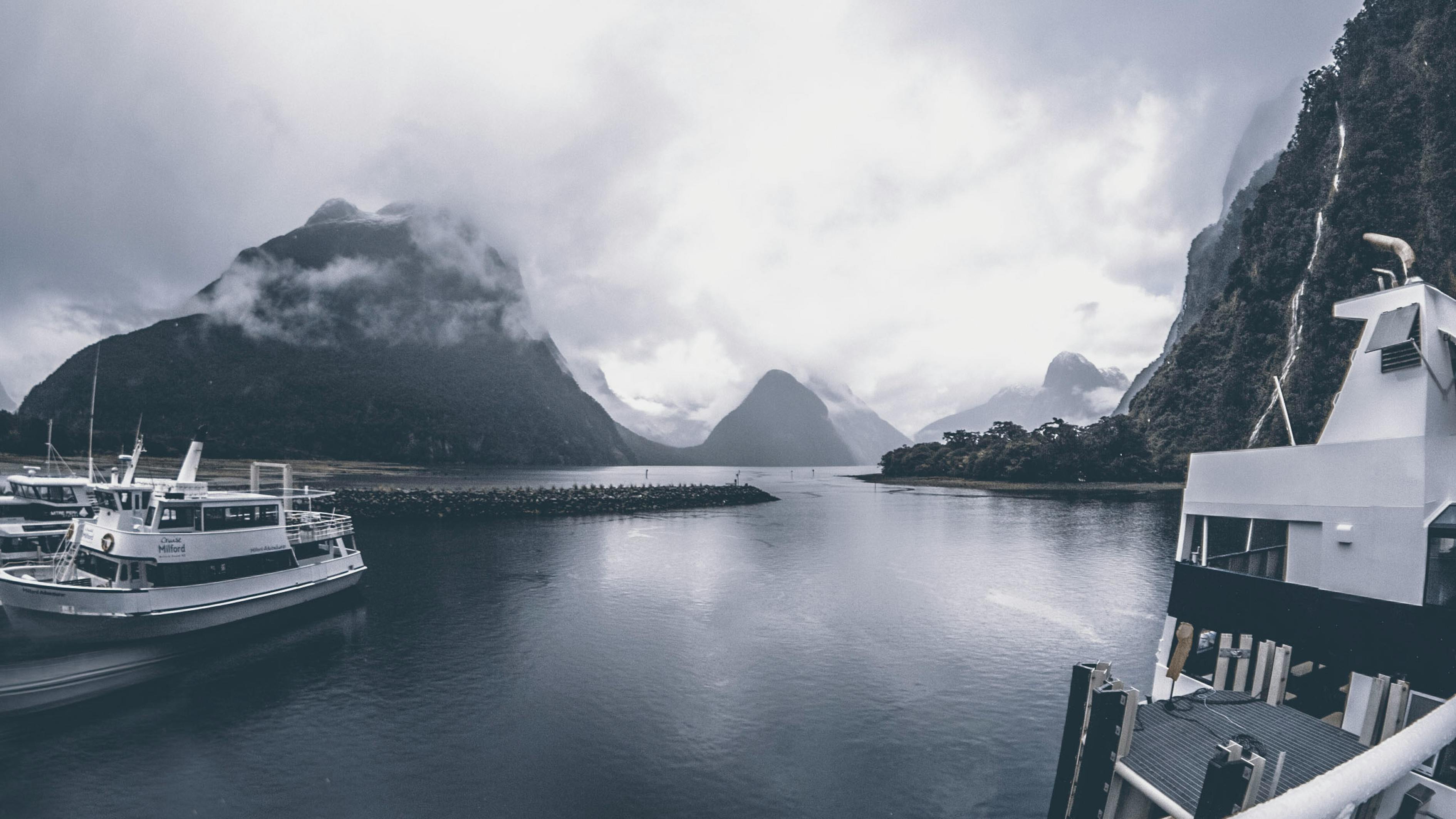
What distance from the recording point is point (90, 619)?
24.6m

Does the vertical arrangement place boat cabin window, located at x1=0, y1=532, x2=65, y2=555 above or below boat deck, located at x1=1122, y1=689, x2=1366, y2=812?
below

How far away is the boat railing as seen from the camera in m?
33.6

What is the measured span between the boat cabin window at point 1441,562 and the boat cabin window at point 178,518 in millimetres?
40534

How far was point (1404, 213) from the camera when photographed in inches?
3265

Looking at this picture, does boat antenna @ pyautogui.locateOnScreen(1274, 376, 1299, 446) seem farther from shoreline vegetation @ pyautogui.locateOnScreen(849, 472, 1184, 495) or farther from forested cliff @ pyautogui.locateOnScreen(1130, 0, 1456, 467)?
shoreline vegetation @ pyautogui.locateOnScreen(849, 472, 1184, 495)

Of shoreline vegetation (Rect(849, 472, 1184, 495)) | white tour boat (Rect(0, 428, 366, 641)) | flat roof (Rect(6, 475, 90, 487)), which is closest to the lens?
white tour boat (Rect(0, 428, 366, 641))

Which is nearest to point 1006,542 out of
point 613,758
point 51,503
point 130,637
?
point 613,758

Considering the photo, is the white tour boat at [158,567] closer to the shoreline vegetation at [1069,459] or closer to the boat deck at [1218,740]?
the boat deck at [1218,740]

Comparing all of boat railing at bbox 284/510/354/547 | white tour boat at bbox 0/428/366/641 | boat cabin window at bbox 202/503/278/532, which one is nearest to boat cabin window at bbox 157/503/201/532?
white tour boat at bbox 0/428/366/641

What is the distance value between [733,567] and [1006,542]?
31656 mm

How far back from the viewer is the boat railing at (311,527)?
3359 centimetres

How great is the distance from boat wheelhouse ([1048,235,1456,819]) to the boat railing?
123 feet

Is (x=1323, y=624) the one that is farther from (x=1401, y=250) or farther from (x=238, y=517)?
(x=238, y=517)

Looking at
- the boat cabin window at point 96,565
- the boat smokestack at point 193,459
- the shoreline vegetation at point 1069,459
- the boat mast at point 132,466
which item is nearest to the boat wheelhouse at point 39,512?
the boat cabin window at point 96,565
